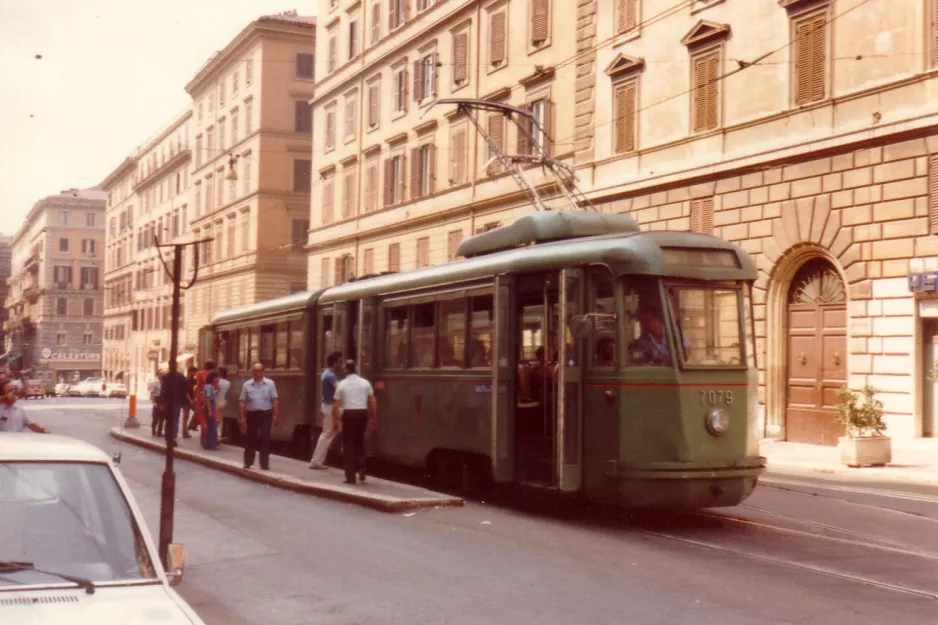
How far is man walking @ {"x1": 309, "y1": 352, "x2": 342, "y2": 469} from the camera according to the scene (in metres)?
17.8

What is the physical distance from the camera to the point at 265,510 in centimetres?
1410

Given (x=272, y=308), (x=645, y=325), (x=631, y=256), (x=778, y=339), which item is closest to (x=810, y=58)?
(x=778, y=339)

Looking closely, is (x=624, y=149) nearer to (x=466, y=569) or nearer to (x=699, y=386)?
(x=699, y=386)

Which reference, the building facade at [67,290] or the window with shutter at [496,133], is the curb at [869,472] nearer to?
the window with shutter at [496,133]

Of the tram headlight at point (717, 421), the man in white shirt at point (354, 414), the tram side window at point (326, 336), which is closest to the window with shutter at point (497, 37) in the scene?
the tram side window at point (326, 336)

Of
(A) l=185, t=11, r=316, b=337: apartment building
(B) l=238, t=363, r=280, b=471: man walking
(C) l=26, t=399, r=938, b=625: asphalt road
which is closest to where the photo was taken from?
(C) l=26, t=399, r=938, b=625: asphalt road

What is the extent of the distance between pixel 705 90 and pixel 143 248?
7251 centimetres

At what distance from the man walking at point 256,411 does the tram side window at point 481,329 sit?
508cm

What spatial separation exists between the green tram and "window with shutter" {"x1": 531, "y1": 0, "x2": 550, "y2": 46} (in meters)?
20.4

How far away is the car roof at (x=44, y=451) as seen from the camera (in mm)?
5168

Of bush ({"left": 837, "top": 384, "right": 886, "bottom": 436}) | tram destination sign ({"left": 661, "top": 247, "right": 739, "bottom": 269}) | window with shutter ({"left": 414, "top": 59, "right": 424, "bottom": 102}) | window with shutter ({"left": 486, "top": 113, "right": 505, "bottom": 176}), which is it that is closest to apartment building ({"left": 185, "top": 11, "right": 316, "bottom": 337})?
window with shutter ({"left": 414, "top": 59, "right": 424, "bottom": 102})

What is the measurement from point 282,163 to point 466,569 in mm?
54394

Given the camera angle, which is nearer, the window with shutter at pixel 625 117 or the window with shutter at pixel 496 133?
the window with shutter at pixel 625 117

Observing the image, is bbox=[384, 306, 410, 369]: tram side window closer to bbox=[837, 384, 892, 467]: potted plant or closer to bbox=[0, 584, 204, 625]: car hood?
bbox=[837, 384, 892, 467]: potted plant
